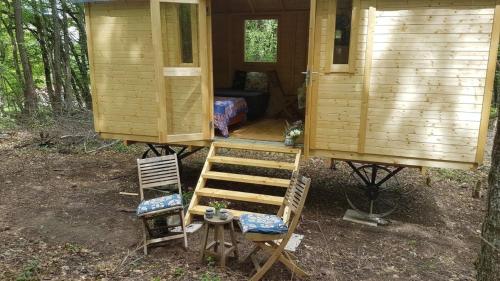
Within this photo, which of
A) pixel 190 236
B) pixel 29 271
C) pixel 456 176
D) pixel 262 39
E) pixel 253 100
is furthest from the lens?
pixel 262 39

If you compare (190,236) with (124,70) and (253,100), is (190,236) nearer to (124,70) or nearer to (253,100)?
(124,70)

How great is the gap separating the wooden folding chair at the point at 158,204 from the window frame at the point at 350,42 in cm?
255

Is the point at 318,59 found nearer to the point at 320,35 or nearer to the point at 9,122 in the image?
the point at 320,35

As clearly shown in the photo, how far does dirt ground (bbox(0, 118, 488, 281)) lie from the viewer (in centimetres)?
379

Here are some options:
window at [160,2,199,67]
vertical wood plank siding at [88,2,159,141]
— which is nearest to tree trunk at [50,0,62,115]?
vertical wood plank siding at [88,2,159,141]

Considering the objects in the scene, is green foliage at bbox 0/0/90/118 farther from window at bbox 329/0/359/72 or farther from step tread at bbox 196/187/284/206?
window at bbox 329/0/359/72

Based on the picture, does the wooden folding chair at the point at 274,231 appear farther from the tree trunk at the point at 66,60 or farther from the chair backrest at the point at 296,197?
the tree trunk at the point at 66,60

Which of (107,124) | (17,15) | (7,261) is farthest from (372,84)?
(17,15)

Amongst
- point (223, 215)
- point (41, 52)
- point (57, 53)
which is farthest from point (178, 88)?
point (41, 52)

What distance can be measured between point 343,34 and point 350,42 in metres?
0.14

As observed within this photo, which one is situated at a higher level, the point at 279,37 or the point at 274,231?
the point at 279,37

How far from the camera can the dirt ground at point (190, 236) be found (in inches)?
149

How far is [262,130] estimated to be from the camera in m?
6.60

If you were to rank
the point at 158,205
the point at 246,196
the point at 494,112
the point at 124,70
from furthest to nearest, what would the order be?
the point at 494,112 → the point at 124,70 → the point at 246,196 → the point at 158,205
